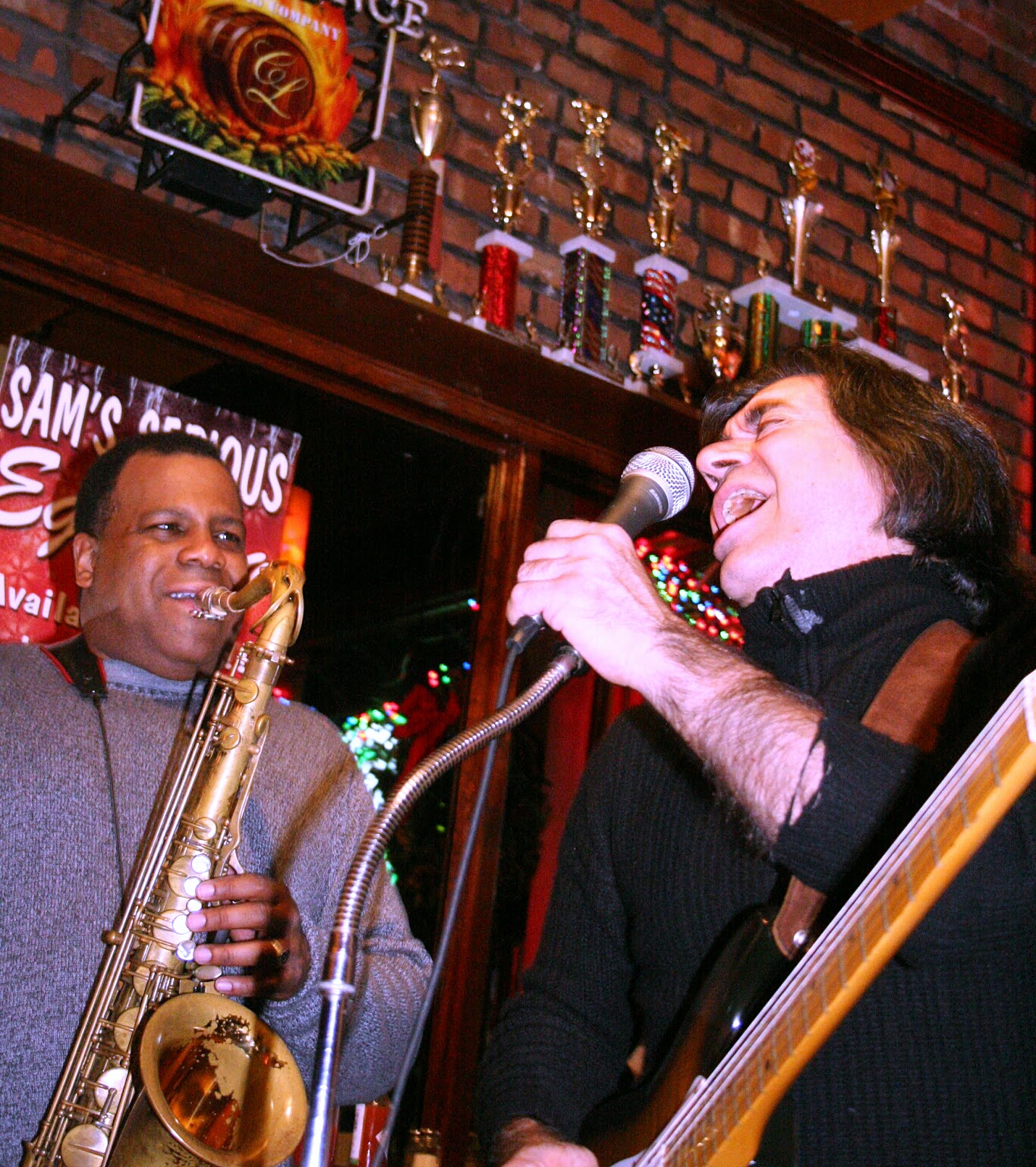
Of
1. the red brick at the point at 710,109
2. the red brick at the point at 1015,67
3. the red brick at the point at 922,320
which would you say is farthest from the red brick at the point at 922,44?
the red brick at the point at 922,320

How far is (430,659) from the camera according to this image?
10.1 feet

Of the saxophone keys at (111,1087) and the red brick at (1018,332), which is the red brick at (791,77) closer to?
the red brick at (1018,332)

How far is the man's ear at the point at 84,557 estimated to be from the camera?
7.63ft

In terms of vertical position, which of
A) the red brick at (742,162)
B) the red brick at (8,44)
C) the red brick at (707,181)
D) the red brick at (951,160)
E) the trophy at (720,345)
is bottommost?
the red brick at (8,44)

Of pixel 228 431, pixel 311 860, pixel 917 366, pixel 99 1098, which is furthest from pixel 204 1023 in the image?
pixel 917 366

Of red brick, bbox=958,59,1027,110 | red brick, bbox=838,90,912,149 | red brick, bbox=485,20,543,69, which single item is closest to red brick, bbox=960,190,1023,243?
red brick, bbox=838,90,912,149

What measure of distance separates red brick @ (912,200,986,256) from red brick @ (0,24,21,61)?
9.13ft

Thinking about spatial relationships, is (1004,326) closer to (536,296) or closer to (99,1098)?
(536,296)

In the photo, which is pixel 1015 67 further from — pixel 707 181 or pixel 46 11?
pixel 46 11

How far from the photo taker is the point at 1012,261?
4.41m

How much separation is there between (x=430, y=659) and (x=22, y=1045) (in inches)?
58.9

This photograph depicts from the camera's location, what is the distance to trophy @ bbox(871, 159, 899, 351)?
383 cm

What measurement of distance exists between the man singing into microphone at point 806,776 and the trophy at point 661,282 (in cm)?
134

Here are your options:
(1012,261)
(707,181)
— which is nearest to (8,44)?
(707,181)
